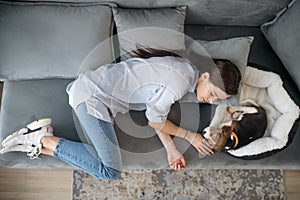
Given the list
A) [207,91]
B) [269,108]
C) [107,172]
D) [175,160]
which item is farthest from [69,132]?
[269,108]

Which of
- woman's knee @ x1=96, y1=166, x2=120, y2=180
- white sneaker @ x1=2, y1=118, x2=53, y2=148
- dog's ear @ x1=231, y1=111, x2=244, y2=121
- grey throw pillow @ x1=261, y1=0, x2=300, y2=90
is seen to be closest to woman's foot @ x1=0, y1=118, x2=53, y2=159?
white sneaker @ x1=2, y1=118, x2=53, y2=148

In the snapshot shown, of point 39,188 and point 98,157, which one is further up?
point 98,157

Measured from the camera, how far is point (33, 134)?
4.95ft

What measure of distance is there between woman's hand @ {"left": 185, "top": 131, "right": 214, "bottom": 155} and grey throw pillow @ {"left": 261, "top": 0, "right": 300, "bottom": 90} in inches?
18.2

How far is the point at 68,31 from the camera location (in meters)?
1.52

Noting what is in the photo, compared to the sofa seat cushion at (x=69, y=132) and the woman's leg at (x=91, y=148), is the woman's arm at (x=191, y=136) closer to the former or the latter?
the sofa seat cushion at (x=69, y=132)

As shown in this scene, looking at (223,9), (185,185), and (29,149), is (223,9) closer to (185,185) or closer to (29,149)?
(185,185)

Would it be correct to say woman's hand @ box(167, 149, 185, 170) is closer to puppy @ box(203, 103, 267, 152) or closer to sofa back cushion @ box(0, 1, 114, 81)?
puppy @ box(203, 103, 267, 152)

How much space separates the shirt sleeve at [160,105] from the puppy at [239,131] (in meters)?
0.22

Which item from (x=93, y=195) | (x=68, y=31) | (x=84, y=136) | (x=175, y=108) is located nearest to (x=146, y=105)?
(x=175, y=108)

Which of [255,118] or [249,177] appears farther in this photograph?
[249,177]

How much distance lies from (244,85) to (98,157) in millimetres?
664

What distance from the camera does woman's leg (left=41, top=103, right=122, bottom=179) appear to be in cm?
147

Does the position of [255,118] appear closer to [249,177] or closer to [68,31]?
[249,177]
